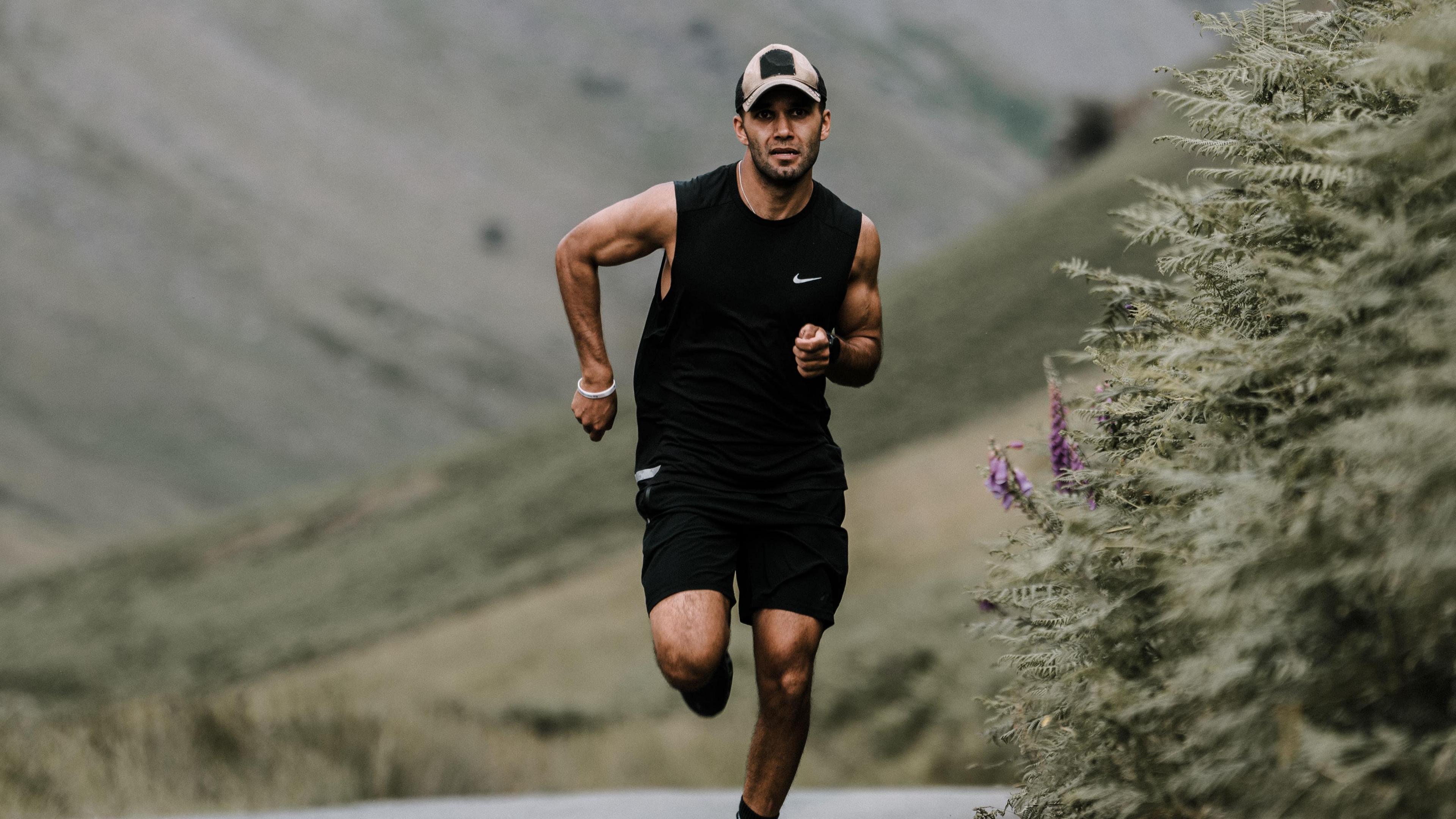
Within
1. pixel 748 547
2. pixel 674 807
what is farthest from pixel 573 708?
pixel 748 547

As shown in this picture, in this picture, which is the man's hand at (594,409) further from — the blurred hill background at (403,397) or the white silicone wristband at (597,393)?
the blurred hill background at (403,397)

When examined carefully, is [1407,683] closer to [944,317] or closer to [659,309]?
[659,309]

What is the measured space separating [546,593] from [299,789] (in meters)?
27.3

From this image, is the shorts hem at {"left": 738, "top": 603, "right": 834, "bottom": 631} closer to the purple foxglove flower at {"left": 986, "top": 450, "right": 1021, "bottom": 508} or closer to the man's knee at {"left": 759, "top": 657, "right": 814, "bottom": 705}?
the man's knee at {"left": 759, "top": 657, "right": 814, "bottom": 705}

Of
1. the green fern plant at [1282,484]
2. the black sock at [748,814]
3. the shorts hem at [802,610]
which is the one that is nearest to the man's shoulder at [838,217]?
the green fern plant at [1282,484]

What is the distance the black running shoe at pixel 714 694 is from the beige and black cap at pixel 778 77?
195cm

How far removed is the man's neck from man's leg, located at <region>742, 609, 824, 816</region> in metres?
1.33

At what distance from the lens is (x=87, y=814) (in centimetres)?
799

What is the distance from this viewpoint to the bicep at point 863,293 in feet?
16.6

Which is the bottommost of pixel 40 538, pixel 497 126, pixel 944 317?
pixel 944 317

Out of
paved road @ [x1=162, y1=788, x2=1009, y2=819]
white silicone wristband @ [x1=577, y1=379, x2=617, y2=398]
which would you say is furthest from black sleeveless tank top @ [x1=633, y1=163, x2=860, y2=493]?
paved road @ [x1=162, y1=788, x2=1009, y2=819]

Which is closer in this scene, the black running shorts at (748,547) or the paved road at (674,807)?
the black running shorts at (748,547)

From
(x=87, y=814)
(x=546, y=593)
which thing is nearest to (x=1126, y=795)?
(x=87, y=814)

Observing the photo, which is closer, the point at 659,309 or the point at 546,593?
the point at 659,309
